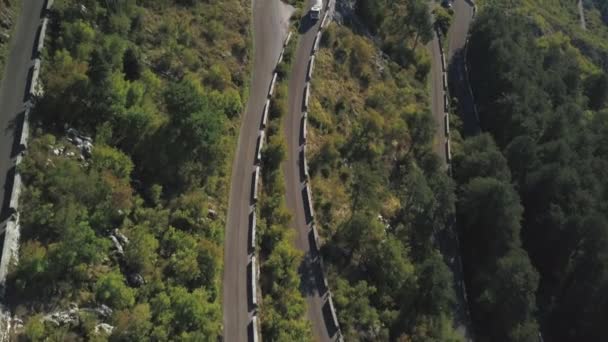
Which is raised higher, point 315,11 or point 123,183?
point 315,11

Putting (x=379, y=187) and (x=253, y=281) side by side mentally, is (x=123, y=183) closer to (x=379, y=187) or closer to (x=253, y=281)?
(x=253, y=281)

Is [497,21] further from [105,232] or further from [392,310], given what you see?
[105,232]

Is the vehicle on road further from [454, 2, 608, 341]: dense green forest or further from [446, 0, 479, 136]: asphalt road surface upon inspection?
[446, 0, 479, 136]: asphalt road surface

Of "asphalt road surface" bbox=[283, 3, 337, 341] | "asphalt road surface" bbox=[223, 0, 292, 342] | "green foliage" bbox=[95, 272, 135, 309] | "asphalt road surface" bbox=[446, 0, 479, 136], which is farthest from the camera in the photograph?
"asphalt road surface" bbox=[446, 0, 479, 136]

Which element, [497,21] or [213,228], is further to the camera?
[497,21]

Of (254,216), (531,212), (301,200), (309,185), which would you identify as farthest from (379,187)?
(531,212)

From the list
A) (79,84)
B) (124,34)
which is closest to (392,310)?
(79,84)

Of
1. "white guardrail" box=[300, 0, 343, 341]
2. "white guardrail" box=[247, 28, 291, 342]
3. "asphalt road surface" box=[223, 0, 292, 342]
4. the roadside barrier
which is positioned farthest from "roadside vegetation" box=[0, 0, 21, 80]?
"white guardrail" box=[300, 0, 343, 341]
